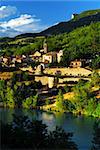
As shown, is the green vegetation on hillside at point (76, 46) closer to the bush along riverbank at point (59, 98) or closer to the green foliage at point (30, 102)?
the bush along riverbank at point (59, 98)

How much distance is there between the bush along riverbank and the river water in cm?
134

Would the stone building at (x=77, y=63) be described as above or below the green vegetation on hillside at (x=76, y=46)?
below

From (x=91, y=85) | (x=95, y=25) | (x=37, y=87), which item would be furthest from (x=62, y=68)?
(x=95, y=25)

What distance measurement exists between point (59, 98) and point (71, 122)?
550 centimetres

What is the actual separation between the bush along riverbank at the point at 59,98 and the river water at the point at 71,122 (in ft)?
4.39

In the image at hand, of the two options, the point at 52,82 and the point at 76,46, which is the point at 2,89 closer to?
the point at 52,82

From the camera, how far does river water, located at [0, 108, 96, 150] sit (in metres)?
19.0

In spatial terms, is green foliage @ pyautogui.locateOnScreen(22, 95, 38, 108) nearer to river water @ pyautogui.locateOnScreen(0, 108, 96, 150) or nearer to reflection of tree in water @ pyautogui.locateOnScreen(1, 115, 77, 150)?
river water @ pyautogui.locateOnScreen(0, 108, 96, 150)

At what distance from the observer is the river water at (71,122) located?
18969mm

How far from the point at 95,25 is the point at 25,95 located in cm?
3479

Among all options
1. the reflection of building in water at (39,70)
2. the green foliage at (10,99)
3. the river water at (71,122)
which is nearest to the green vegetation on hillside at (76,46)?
the reflection of building in water at (39,70)

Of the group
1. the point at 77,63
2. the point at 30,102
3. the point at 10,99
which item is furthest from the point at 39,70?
the point at 30,102

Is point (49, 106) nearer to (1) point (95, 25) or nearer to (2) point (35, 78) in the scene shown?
(2) point (35, 78)

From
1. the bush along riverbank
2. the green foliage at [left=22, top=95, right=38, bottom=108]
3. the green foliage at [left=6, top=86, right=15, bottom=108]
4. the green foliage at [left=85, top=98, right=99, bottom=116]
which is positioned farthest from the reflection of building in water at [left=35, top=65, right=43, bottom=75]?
the green foliage at [left=85, top=98, right=99, bottom=116]
